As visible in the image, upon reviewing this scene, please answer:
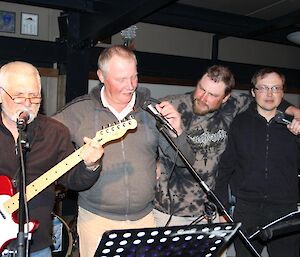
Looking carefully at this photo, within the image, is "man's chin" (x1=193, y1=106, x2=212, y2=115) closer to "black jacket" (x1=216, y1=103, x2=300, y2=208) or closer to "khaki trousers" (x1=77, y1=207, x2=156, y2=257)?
"black jacket" (x1=216, y1=103, x2=300, y2=208)

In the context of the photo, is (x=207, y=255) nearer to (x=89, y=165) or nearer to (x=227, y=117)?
(x=89, y=165)

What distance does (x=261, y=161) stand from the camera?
267 centimetres

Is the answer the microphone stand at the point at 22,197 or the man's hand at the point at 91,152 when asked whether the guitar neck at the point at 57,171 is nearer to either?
the man's hand at the point at 91,152

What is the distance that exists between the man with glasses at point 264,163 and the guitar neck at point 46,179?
3.70ft

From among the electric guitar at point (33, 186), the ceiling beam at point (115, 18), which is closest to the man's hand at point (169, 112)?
the electric guitar at point (33, 186)

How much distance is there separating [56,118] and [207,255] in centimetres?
101

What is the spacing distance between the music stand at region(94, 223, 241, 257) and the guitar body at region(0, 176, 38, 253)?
0.49m

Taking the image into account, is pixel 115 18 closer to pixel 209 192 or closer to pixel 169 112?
pixel 169 112

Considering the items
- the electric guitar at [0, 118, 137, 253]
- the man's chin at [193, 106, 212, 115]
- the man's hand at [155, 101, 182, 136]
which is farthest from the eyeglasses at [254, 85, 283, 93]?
the electric guitar at [0, 118, 137, 253]

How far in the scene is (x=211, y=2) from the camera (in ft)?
14.6

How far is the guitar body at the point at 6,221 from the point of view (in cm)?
182

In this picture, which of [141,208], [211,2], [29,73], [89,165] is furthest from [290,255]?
[211,2]

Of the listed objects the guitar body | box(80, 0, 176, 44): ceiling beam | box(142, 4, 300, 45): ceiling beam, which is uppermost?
box(142, 4, 300, 45): ceiling beam

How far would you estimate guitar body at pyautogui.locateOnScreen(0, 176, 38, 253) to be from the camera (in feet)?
5.96
